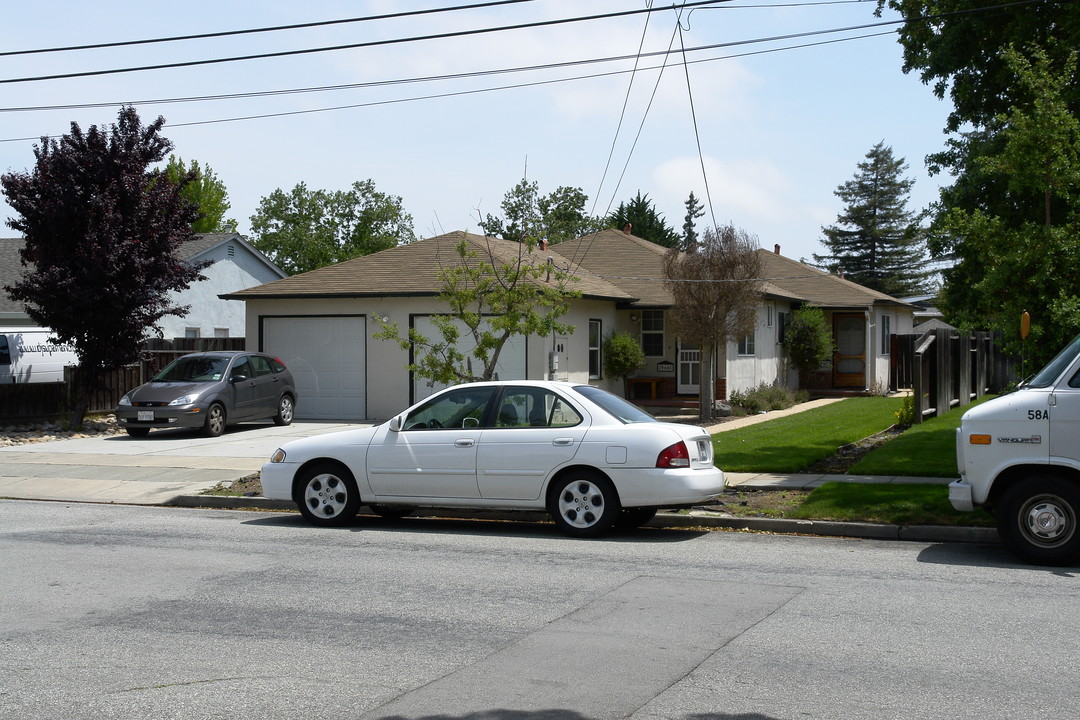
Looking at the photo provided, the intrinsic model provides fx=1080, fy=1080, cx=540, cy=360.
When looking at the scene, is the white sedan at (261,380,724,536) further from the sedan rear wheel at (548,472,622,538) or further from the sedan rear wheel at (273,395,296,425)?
the sedan rear wheel at (273,395,296,425)

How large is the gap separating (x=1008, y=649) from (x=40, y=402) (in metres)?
22.6

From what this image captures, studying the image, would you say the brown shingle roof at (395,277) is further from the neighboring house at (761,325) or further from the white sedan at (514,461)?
the white sedan at (514,461)

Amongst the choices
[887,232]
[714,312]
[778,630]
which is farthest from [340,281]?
[887,232]

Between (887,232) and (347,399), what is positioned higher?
(887,232)

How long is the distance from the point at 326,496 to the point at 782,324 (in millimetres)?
23292

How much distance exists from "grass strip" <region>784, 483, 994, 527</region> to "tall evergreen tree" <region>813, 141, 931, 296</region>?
70.2 metres

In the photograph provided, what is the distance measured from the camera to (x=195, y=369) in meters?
22.2

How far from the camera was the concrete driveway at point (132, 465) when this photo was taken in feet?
48.6

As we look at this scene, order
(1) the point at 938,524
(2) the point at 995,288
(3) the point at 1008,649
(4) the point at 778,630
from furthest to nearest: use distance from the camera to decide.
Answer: (2) the point at 995,288
(1) the point at 938,524
(4) the point at 778,630
(3) the point at 1008,649

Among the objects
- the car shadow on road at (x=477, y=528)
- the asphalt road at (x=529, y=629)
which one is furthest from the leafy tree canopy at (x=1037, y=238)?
the car shadow on road at (x=477, y=528)

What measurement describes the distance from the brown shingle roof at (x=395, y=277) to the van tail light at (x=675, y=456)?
13080mm

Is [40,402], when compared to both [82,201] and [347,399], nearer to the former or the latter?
[82,201]

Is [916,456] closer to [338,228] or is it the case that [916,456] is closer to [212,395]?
[212,395]

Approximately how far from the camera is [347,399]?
81.7 feet
